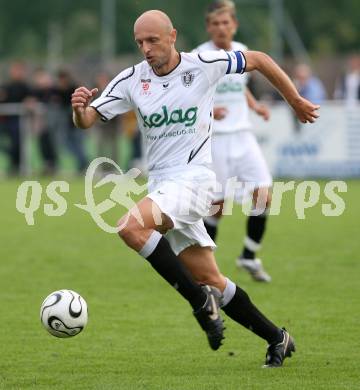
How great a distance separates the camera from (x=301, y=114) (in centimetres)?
697

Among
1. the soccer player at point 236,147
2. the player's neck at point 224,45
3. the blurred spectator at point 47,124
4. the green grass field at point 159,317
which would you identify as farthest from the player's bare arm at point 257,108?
the blurred spectator at point 47,124

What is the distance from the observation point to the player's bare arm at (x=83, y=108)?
6.78m

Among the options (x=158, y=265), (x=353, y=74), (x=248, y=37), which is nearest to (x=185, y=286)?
(x=158, y=265)

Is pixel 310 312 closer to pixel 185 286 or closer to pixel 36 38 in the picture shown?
pixel 185 286

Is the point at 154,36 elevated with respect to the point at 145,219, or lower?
elevated

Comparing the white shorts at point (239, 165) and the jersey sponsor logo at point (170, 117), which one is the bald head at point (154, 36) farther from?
the white shorts at point (239, 165)

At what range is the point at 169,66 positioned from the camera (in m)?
7.07

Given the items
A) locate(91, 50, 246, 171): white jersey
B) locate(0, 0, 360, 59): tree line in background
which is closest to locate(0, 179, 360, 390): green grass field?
locate(91, 50, 246, 171): white jersey

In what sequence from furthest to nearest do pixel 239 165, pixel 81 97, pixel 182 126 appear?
pixel 239 165
pixel 182 126
pixel 81 97

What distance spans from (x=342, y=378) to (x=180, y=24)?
56.3 m

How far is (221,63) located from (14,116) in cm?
1745

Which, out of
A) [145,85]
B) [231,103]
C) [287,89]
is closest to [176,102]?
[145,85]

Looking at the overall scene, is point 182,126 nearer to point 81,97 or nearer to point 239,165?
point 81,97

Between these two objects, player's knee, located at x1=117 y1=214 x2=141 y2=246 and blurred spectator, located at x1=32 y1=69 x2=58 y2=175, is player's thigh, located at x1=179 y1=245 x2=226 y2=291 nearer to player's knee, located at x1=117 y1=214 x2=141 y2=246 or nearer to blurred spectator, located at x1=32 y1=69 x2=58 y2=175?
player's knee, located at x1=117 y1=214 x2=141 y2=246
